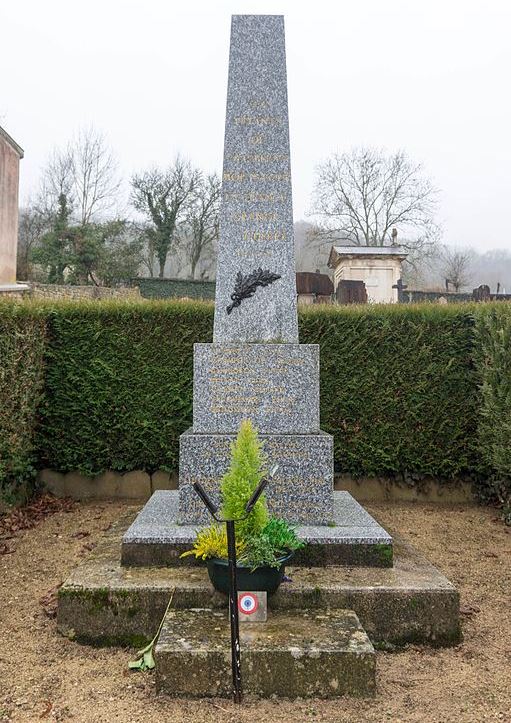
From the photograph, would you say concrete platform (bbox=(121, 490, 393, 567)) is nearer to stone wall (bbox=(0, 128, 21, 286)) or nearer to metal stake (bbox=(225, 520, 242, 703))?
metal stake (bbox=(225, 520, 242, 703))

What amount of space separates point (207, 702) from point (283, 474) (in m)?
1.68

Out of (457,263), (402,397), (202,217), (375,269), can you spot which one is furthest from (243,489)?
(457,263)

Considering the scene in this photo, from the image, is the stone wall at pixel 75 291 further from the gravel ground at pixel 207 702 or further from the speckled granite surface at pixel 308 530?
the gravel ground at pixel 207 702

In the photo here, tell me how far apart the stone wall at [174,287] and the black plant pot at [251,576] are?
19043mm

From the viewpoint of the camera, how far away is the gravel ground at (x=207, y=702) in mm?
2541

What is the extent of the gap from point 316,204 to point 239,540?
3437cm

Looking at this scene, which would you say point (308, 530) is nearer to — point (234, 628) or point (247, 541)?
point (247, 541)

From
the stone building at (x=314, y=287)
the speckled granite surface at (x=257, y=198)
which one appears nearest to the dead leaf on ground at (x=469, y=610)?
the speckled granite surface at (x=257, y=198)

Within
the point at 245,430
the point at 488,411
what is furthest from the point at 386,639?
the point at 488,411

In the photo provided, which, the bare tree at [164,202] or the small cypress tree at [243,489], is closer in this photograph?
the small cypress tree at [243,489]

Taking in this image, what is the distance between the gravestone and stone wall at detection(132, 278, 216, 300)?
671 inches

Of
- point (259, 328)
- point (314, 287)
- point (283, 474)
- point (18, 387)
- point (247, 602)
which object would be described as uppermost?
point (314, 287)

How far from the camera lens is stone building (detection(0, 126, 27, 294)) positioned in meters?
18.2

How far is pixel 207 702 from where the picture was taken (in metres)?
2.61
